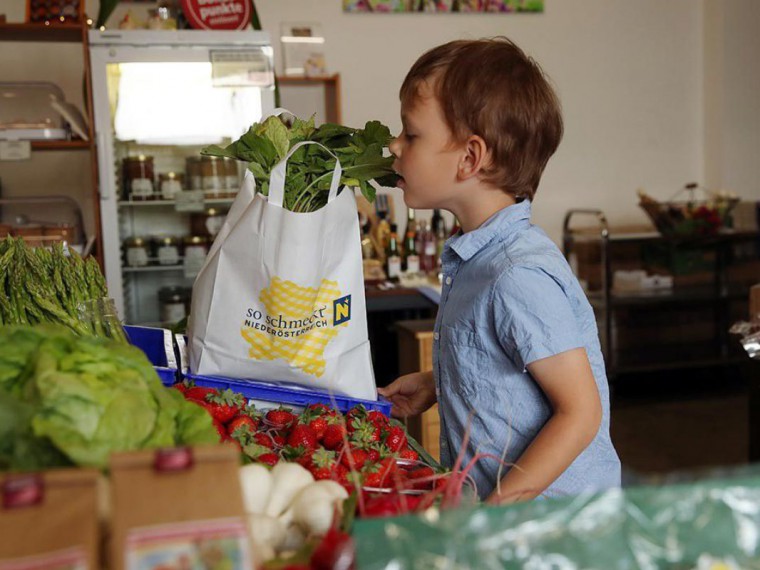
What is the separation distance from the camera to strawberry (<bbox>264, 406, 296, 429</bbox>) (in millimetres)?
1536

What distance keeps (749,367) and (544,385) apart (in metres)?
1.65

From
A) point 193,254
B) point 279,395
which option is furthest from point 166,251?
point 279,395

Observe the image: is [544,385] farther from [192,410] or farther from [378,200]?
[378,200]

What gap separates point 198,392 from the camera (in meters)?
1.57

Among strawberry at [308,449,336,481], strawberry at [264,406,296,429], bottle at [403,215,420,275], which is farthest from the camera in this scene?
bottle at [403,215,420,275]

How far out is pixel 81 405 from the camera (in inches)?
32.1

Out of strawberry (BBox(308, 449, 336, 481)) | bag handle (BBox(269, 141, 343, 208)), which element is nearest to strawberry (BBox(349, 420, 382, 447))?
strawberry (BBox(308, 449, 336, 481))

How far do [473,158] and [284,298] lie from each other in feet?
1.50

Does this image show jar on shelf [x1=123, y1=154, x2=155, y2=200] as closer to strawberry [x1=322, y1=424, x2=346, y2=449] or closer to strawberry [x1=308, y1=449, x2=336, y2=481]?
strawberry [x1=322, y1=424, x2=346, y2=449]

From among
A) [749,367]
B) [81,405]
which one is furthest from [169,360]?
[749,367]

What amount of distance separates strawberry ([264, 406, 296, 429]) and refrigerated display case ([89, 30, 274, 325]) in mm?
2576

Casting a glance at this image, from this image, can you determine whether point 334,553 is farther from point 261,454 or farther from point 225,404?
point 225,404

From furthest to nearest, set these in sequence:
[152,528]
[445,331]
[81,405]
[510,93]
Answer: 1. [445,331]
2. [510,93]
3. [81,405]
4. [152,528]

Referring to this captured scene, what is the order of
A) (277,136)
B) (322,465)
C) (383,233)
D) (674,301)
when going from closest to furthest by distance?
(322,465) < (277,136) < (383,233) < (674,301)
